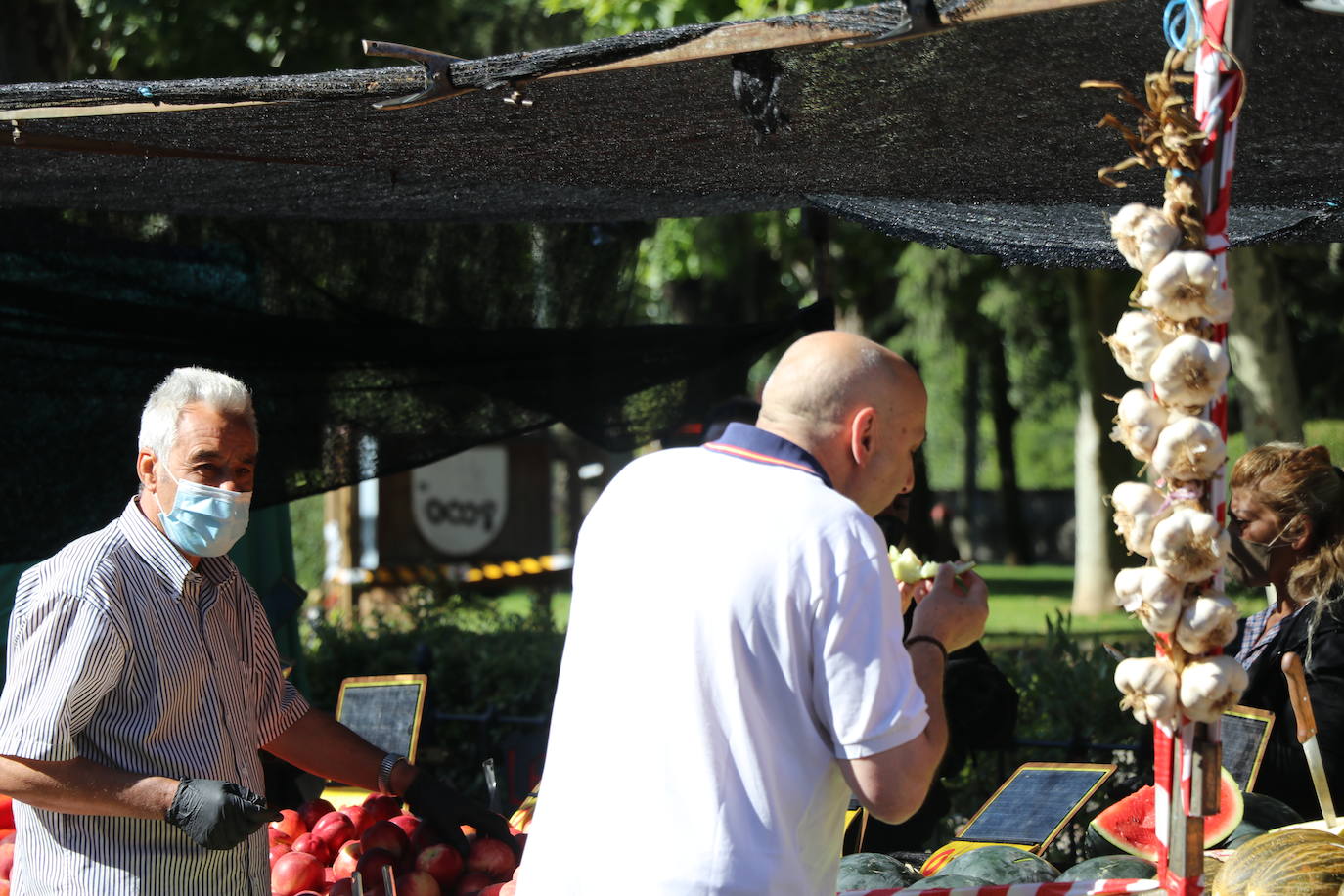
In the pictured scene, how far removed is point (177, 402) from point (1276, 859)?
2298mm

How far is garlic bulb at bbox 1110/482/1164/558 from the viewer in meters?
1.95

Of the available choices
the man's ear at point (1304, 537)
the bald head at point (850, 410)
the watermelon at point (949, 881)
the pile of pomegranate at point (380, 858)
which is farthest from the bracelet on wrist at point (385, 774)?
the man's ear at point (1304, 537)

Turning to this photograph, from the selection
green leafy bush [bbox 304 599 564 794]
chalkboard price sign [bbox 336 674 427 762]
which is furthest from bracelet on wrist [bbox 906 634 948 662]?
green leafy bush [bbox 304 599 564 794]

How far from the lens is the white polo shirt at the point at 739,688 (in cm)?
185

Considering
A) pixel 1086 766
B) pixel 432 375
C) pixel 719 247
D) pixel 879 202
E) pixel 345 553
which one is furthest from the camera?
pixel 719 247

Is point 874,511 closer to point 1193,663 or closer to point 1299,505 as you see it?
point 1193,663

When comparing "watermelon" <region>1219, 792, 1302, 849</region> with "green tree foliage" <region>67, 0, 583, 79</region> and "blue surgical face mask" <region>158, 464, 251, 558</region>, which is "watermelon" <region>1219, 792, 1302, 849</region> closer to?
"blue surgical face mask" <region>158, 464, 251, 558</region>

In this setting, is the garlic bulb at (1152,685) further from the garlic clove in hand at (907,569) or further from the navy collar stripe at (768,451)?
the garlic clove in hand at (907,569)

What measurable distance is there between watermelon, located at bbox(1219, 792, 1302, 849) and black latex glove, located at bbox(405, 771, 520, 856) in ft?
5.60

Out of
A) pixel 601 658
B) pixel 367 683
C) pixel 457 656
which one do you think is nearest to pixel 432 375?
pixel 367 683

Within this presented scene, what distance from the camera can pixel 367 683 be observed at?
4422 mm

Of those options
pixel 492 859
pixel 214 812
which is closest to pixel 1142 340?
pixel 214 812

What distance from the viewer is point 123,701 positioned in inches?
99.6

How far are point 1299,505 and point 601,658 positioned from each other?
2.49 metres
